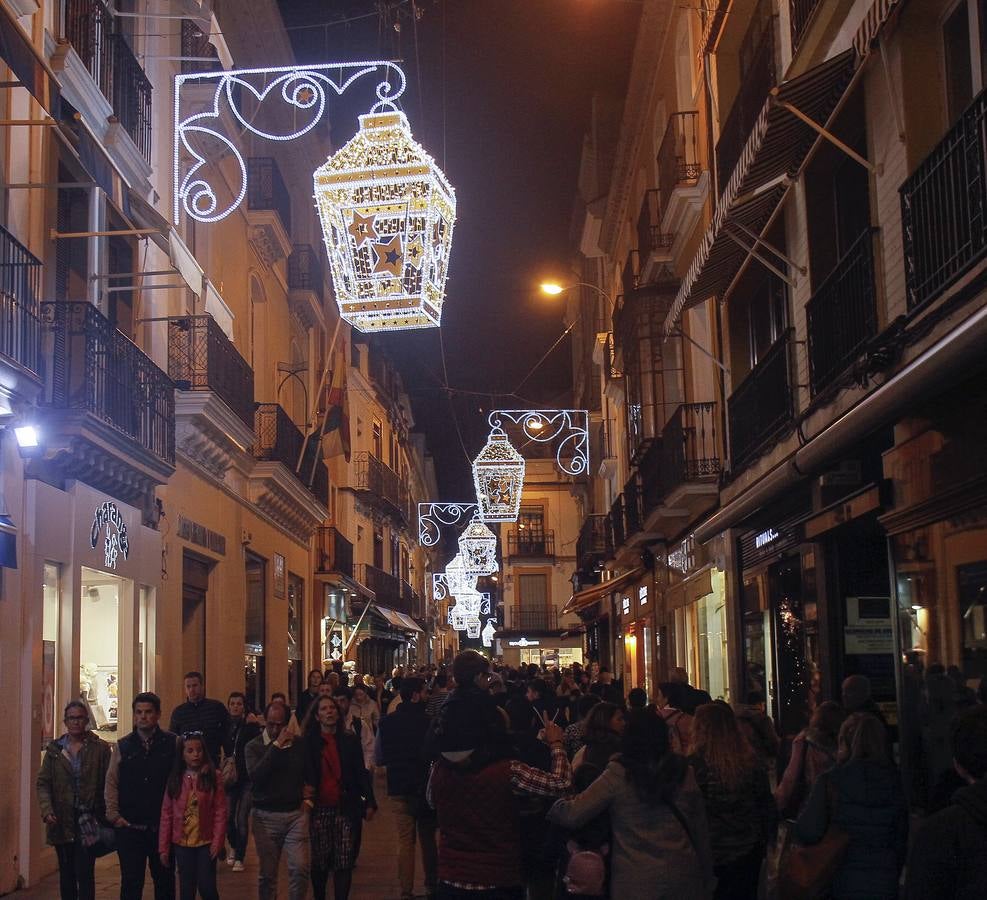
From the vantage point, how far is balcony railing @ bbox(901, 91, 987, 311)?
8.41m

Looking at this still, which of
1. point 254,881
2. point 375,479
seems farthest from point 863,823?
point 375,479

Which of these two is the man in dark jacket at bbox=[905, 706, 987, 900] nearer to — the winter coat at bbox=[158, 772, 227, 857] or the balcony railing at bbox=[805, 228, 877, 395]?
the winter coat at bbox=[158, 772, 227, 857]

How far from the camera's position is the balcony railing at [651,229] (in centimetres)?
2208

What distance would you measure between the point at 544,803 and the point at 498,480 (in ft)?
67.9

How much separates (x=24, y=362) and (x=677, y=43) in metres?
13.1

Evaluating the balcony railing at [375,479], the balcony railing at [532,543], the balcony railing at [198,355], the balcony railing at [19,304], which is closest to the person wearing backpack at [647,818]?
the balcony railing at [19,304]

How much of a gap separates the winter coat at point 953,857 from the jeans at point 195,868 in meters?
6.53

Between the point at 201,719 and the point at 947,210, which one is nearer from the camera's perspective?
the point at 947,210

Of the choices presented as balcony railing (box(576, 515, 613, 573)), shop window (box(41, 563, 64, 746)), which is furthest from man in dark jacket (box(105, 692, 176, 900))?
balcony railing (box(576, 515, 613, 573))

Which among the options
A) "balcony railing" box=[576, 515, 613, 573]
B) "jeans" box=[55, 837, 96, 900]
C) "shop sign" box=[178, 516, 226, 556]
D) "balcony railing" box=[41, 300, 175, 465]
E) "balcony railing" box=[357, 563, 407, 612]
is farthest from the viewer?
"balcony railing" box=[357, 563, 407, 612]

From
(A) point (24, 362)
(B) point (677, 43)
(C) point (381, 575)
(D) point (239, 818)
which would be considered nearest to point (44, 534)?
(A) point (24, 362)

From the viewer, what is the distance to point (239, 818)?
13406mm

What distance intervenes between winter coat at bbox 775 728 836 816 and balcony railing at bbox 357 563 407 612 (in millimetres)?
36548

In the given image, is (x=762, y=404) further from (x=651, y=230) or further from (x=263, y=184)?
(x=263, y=184)
